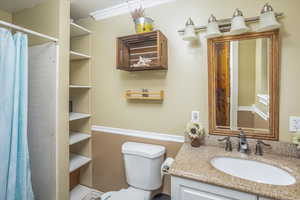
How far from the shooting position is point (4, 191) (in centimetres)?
108

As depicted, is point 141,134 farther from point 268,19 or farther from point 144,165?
point 268,19

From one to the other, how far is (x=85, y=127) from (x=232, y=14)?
202 centimetres

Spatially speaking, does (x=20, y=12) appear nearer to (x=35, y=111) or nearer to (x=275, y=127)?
(x=35, y=111)

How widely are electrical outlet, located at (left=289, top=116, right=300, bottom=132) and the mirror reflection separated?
148 mm

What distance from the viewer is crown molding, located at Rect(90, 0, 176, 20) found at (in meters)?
1.54

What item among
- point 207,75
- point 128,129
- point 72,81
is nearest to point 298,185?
point 207,75

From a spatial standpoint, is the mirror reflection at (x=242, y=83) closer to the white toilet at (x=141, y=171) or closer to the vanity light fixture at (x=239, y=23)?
the vanity light fixture at (x=239, y=23)

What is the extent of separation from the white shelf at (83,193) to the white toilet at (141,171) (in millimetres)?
628

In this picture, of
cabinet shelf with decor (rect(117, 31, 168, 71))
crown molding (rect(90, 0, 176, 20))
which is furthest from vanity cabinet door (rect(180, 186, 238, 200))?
crown molding (rect(90, 0, 176, 20))

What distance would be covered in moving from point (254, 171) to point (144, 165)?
2.85ft

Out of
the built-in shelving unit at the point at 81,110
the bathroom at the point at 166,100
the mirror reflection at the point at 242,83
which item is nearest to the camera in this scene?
the bathroom at the point at 166,100

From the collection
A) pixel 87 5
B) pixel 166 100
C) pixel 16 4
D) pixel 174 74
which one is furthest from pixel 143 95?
pixel 16 4

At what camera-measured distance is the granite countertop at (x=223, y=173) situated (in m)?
0.72

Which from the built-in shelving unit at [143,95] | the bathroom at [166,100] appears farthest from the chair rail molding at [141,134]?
the built-in shelving unit at [143,95]
